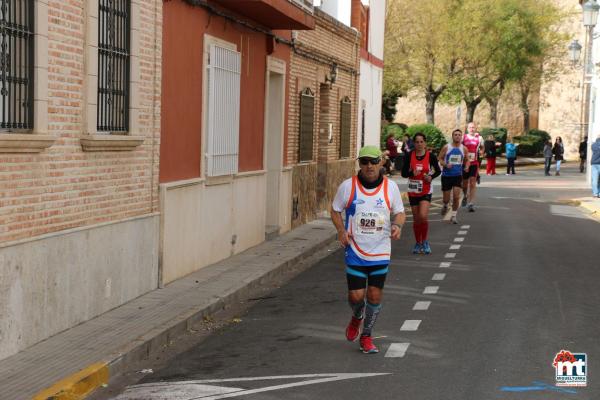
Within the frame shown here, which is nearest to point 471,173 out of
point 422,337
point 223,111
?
point 223,111

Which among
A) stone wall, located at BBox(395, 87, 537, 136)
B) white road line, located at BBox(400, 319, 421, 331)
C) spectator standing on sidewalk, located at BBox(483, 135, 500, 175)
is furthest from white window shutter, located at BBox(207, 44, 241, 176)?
stone wall, located at BBox(395, 87, 537, 136)

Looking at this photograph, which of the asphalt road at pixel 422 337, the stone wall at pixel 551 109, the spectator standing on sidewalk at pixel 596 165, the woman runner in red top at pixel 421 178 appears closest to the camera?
the asphalt road at pixel 422 337

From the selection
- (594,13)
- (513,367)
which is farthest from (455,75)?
(513,367)

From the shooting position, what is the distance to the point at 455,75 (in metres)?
55.9

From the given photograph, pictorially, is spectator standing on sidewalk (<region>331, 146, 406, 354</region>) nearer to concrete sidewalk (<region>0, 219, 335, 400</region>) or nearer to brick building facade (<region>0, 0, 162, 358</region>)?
concrete sidewalk (<region>0, 219, 335, 400</region>)

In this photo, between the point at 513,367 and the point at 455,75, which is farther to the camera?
the point at 455,75

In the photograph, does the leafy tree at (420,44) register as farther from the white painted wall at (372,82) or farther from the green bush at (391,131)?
the white painted wall at (372,82)

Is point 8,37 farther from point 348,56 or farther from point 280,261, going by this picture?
point 348,56

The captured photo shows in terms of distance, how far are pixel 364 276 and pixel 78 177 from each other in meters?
2.83

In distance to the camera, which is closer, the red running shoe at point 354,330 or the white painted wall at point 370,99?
the red running shoe at point 354,330

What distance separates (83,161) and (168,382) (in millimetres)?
2945

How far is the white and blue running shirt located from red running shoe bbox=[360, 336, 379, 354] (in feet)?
2.07

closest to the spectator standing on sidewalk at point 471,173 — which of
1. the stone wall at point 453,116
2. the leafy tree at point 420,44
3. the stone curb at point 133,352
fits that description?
the stone curb at point 133,352

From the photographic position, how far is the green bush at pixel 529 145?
6412 cm
